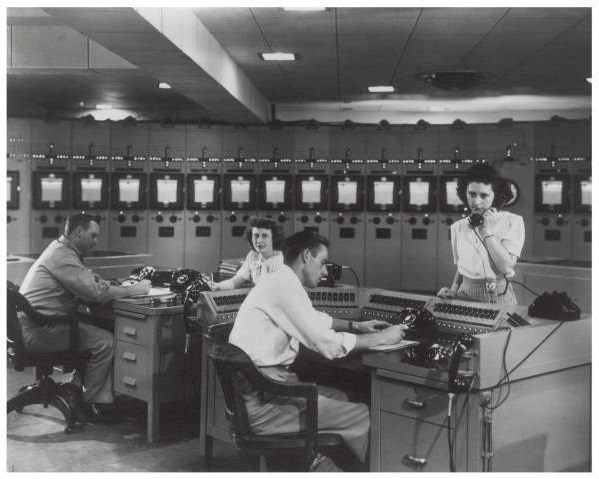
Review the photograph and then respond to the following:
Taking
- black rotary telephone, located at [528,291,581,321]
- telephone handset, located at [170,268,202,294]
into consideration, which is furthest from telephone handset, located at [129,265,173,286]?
black rotary telephone, located at [528,291,581,321]

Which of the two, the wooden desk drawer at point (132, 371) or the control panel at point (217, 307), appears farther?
the wooden desk drawer at point (132, 371)

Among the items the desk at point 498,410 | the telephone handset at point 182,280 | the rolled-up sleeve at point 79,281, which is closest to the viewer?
the desk at point 498,410

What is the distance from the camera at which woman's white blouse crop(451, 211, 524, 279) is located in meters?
3.55

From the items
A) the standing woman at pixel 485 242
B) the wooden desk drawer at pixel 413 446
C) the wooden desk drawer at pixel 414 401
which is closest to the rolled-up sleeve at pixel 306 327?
the wooden desk drawer at pixel 414 401

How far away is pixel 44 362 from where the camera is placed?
3943 millimetres

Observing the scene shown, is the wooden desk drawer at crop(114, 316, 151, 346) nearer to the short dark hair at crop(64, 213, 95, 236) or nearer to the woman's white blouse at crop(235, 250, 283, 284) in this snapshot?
the short dark hair at crop(64, 213, 95, 236)

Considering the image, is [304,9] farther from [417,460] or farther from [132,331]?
[417,460]

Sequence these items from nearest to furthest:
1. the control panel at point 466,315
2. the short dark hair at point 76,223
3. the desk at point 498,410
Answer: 1. the desk at point 498,410
2. the control panel at point 466,315
3. the short dark hair at point 76,223

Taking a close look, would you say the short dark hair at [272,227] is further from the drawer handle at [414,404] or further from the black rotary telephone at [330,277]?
the drawer handle at [414,404]

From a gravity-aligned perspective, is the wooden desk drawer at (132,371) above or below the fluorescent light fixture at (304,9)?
below

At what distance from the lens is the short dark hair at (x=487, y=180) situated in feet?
11.2

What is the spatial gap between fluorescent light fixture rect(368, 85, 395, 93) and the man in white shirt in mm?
5396

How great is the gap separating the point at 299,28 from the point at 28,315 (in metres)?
2.83

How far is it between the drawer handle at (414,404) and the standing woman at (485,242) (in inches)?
34.7
